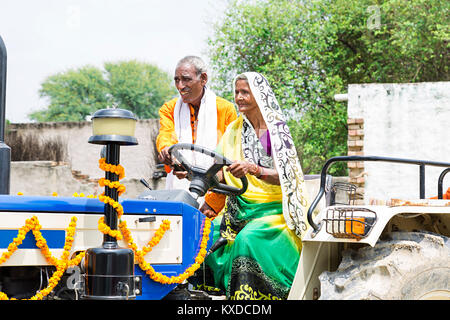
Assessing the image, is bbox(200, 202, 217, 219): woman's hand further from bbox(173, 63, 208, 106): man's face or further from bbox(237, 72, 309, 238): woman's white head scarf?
bbox(173, 63, 208, 106): man's face

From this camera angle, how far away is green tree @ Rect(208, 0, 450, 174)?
16359 millimetres

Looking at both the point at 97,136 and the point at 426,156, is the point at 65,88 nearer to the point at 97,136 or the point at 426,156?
the point at 426,156

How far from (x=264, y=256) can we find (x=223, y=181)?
2.01 feet

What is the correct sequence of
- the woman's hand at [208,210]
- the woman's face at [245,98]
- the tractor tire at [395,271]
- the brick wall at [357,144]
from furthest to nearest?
the brick wall at [357,144] < the woman's hand at [208,210] < the woman's face at [245,98] < the tractor tire at [395,271]

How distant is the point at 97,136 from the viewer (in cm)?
279

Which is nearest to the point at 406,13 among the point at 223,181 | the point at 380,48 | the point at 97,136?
the point at 380,48

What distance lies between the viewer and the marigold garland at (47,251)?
2768 mm

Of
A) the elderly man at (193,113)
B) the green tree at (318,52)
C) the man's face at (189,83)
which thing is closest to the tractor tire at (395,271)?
the elderly man at (193,113)

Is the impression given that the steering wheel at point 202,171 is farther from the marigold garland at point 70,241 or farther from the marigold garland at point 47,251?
the marigold garland at point 47,251

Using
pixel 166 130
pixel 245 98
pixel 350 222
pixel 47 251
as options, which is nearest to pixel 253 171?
pixel 245 98

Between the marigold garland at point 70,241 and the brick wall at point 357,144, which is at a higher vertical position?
the brick wall at point 357,144

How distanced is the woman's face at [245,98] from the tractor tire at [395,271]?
4.20 ft

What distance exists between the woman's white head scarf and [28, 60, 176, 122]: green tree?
32119 mm

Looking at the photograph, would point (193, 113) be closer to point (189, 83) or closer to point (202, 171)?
point (189, 83)
